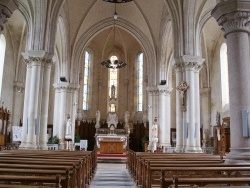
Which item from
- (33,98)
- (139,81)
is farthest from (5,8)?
(139,81)

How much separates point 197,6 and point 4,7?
13317 millimetres

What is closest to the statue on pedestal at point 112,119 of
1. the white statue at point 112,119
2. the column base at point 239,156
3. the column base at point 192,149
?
the white statue at point 112,119

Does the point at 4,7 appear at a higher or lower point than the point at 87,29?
lower

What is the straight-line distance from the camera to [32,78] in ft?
57.7

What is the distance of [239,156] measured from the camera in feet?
27.8

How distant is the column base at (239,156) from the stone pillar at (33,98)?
1172 centimetres

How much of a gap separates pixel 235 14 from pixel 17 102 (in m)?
23.3

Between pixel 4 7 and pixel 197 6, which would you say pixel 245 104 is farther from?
pixel 197 6

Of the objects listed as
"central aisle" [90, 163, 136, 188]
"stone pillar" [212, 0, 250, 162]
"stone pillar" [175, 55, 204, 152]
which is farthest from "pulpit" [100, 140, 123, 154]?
"stone pillar" [212, 0, 250, 162]

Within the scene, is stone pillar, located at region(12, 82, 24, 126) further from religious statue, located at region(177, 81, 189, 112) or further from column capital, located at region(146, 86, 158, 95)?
religious statue, located at region(177, 81, 189, 112)

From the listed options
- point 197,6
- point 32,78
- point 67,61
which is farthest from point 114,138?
point 197,6

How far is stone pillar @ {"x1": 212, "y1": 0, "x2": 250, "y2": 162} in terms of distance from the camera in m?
8.70

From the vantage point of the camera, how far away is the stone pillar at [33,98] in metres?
16.8

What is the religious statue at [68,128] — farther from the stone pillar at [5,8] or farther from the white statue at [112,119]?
the stone pillar at [5,8]
